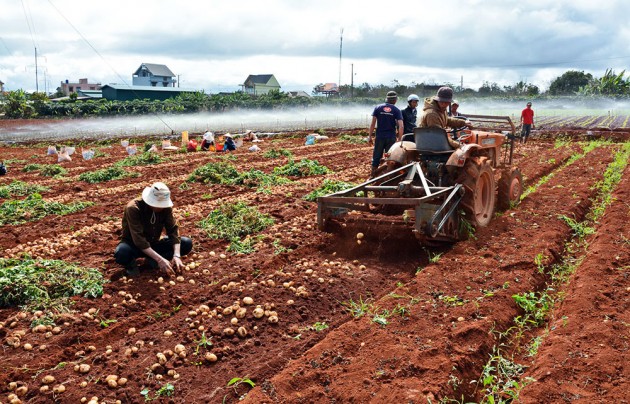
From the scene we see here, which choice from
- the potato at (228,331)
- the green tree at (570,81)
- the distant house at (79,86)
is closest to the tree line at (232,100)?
the green tree at (570,81)

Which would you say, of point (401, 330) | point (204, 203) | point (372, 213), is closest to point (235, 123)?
point (204, 203)

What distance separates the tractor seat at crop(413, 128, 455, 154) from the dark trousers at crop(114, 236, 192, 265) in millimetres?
3343

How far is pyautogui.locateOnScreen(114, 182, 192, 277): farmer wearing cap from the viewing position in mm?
5910

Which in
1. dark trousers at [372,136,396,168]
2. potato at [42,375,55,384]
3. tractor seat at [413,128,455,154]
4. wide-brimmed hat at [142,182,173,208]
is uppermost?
tractor seat at [413,128,455,154]

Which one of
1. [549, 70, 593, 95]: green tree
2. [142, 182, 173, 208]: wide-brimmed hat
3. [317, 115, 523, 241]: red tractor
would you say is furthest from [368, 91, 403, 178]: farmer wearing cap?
[549, 70, 593, 95]: green tree

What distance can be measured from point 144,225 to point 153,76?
81331 millimetres

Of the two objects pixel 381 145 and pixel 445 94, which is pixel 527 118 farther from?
pixel 445 94

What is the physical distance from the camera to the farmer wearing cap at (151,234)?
591cm

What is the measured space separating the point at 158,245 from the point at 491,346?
Answer: 3.76m

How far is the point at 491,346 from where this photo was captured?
14.8 feet

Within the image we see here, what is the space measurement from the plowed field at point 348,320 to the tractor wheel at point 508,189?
0.74 ft

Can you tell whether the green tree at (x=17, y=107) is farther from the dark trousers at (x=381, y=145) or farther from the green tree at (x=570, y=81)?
the green tree at (x=570, y=81)

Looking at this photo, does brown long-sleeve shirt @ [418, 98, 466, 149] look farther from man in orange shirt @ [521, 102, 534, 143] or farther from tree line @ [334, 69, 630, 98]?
tree line @ [334, 69, 630, 98]

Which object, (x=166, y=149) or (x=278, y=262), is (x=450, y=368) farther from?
(x=166, y=149)
